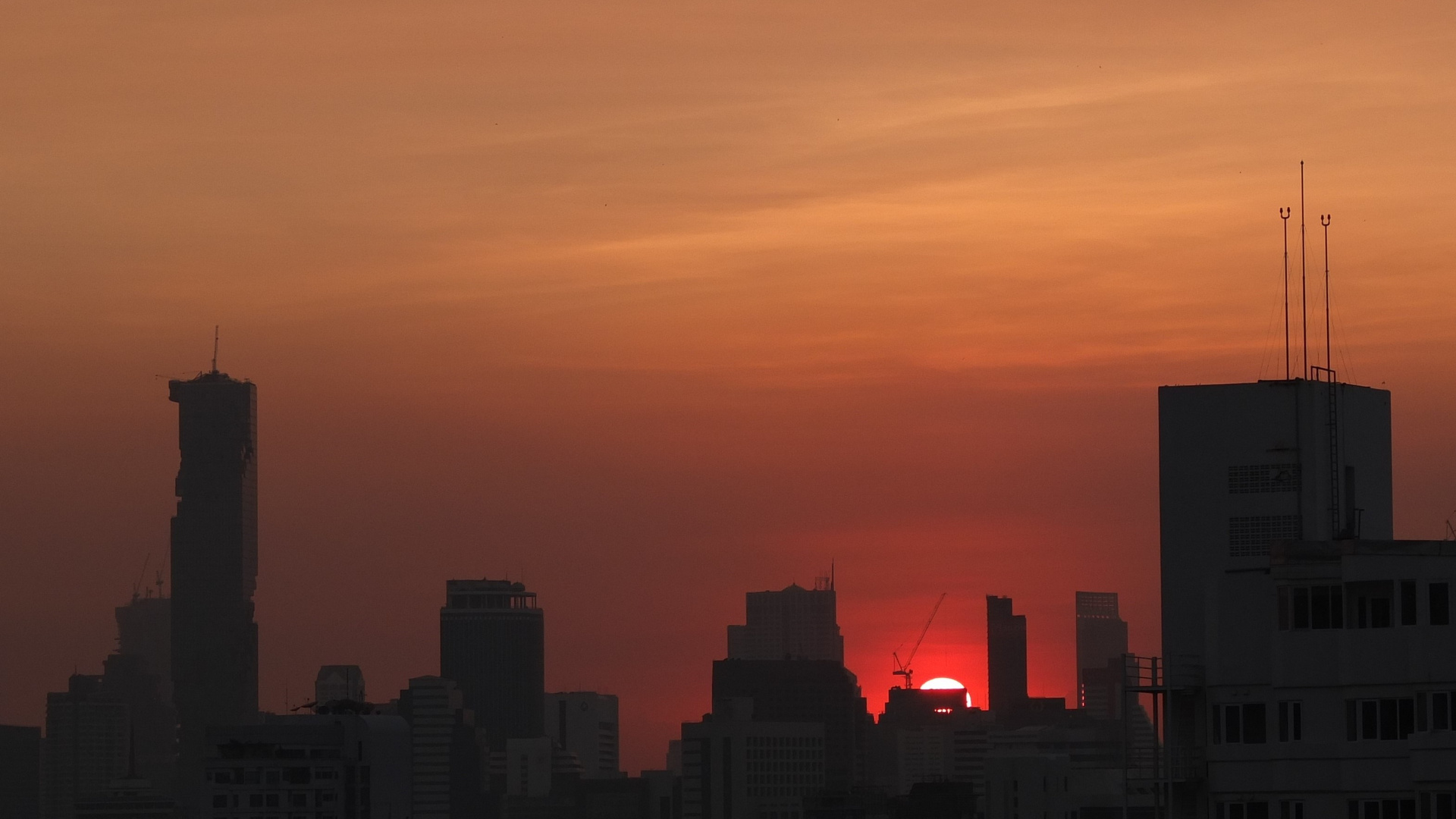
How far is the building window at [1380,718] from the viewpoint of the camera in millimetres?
79625

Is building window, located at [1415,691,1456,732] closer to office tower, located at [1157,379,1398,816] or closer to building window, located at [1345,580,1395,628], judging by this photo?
office tower, located at [1157,379,1398,816]

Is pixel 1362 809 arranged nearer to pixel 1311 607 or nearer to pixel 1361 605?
pixel 1361 605

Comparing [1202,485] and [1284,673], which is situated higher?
[1202,485]

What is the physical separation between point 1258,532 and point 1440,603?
25767 mm

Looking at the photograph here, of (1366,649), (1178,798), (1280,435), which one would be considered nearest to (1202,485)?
(1280,435)

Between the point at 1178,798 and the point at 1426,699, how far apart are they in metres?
12.6

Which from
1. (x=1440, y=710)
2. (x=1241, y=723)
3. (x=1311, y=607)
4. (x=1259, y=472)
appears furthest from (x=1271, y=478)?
(x=1440, y=710)

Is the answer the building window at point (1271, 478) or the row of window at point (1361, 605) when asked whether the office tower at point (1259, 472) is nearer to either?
the building window at point (1271, 478)

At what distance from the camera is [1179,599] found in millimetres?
105188

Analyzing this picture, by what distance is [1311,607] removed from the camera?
8231 centimetres

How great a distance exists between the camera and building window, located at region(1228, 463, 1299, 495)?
343 ft

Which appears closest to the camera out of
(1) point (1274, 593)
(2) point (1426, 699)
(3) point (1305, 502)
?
(2) point (1426, 699)

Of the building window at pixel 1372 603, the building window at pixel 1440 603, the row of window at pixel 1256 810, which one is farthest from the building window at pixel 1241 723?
the building window at pixel 1440 603

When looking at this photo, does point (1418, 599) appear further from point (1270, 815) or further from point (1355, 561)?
point (1270, 815)
